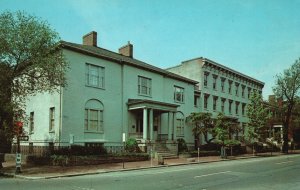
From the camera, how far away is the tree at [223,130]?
36.3m

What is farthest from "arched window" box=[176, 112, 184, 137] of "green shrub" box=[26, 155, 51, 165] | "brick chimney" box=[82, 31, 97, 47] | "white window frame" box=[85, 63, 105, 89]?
"green shrub" box=[26, 155, 51, 165]

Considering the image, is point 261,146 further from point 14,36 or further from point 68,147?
point 14,36

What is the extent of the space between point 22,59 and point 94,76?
905 centimetres

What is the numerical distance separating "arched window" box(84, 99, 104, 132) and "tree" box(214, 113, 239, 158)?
41.3 feet

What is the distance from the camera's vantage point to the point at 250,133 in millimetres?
40906

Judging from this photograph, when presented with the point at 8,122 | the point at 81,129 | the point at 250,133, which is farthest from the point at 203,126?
the point at 8,122

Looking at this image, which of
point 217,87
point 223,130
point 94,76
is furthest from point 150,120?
point 217,87

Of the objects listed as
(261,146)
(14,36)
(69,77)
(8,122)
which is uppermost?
(14,36)

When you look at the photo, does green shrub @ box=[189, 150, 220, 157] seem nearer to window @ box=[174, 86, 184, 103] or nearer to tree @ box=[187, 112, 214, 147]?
tree @ box=[187, 112, 214, 147]

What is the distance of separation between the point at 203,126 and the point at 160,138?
6328 mm

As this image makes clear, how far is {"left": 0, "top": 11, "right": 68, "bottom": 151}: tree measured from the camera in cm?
2212

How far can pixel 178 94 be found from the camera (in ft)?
136

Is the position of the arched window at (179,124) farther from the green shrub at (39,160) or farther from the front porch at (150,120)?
the green shrub at (39,160)

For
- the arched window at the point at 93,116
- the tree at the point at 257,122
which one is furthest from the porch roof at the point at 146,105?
the tree at the point at 257,122
